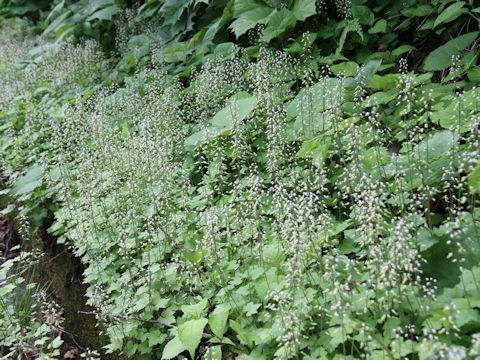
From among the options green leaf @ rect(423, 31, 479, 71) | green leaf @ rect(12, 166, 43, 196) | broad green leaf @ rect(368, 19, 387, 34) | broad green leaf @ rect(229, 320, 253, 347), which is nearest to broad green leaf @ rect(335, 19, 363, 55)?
broad green leaf @ rect(368, 19, 387, 34)

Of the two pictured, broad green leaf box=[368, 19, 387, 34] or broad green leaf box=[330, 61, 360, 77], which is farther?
broad green leaf box=[368, 19, 387, 34]

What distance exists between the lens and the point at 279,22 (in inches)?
205

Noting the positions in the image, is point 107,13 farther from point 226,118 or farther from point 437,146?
point 437,146

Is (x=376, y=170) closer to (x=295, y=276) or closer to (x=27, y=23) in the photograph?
(x=295, y=276)

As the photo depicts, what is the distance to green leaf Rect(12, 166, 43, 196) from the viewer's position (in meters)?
5.14

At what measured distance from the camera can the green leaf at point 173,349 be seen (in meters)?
2.68

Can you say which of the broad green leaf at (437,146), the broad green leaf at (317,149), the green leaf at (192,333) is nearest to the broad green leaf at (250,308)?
the green leaf at (192,333)

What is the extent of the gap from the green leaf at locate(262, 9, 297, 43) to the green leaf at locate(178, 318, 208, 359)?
12.3 feet

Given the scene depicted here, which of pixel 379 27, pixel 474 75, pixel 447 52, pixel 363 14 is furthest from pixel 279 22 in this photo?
pixel 474 75

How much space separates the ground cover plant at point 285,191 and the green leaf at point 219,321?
0.6 inches

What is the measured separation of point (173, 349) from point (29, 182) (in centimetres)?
370

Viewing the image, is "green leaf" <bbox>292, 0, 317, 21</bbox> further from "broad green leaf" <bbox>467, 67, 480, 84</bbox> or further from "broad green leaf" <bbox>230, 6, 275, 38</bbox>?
"broad green leaf" <bbox>467, 67, 480, 84</bbox>

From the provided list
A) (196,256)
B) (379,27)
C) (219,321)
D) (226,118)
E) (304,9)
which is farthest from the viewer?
(304,9)

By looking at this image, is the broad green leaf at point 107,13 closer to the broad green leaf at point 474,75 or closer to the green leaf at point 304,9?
the green leaf at point 304,9
